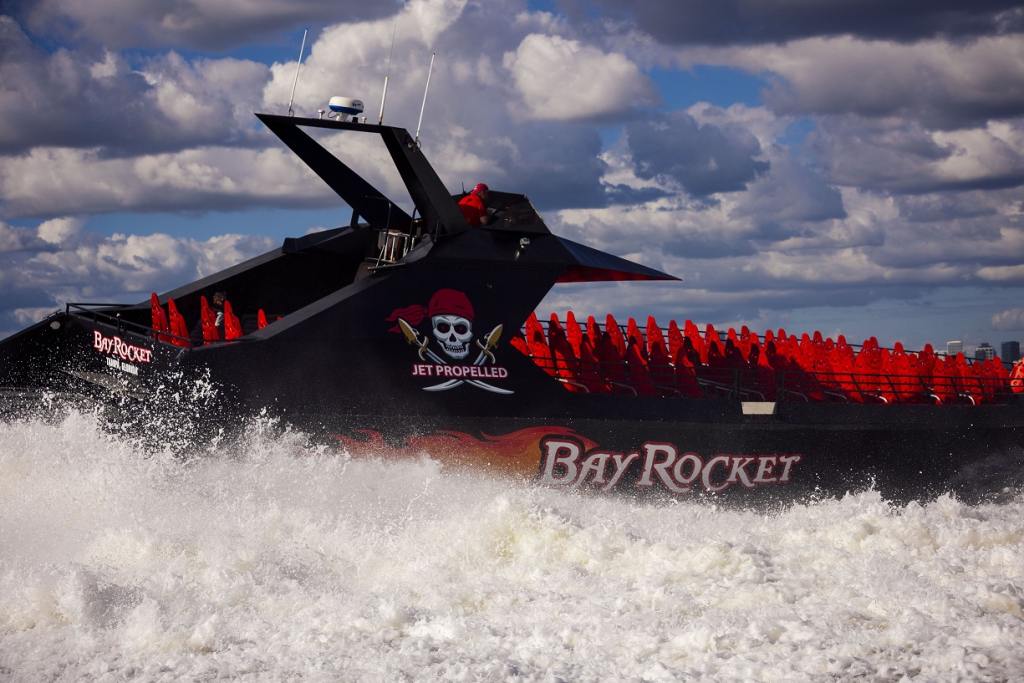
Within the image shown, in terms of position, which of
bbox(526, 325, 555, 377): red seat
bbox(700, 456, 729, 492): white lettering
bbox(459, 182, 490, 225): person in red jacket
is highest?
bbox(459, 182, 490, 225): person in red jacket

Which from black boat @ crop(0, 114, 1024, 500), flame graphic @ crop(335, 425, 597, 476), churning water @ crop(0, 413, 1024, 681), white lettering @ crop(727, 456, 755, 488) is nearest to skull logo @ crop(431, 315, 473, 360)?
black boat @ crop(0, 114, 1024, 500)

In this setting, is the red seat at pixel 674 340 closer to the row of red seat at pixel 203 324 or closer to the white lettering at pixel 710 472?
the white lettering at pixel 710 472

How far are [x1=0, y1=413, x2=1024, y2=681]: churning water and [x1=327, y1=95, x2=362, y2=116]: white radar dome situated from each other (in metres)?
2.71

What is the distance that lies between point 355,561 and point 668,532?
2.66 metres

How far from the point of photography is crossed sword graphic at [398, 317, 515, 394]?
8781 millimetres

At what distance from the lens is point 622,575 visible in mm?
7801

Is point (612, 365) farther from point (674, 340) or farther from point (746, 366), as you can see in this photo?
point (746, 366)

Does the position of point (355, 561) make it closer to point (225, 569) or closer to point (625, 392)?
point (225, 569)

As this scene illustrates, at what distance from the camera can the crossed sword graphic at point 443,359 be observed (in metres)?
8.78

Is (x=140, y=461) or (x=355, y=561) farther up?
(x=140, y=461)

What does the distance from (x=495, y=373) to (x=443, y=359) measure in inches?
18.3

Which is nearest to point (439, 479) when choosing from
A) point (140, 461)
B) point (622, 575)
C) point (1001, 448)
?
point (622, 575)

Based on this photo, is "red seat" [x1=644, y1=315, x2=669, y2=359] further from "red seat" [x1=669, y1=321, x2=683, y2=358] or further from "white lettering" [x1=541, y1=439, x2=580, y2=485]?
"white lettering" [x1=541, y1=439, x2=580, y2=485]

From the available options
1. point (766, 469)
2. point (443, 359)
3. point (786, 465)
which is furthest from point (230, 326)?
point (786, 465)
